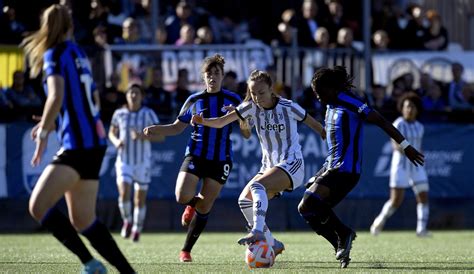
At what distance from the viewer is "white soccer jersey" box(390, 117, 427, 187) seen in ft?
53.6

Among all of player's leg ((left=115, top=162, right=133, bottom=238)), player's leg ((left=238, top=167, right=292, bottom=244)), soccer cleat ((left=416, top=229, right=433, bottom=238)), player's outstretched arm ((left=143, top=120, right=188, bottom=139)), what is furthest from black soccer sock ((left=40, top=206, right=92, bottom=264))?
soccer cleat ((left=416, top=229, right=433, bottom=238))

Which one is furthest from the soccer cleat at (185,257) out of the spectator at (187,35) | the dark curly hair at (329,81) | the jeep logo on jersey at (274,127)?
the spectator at (187,35)

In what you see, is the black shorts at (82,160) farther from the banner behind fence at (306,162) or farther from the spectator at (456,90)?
the spectator at (456,90)

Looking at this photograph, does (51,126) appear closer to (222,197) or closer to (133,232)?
(133,232)

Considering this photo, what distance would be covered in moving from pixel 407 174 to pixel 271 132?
22.0 ft

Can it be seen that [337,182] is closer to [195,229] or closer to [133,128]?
[195,229]

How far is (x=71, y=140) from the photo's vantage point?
24.9ft

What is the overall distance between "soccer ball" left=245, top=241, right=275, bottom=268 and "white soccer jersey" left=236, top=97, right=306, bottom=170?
1.04m

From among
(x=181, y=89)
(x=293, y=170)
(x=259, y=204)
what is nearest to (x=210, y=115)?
(x=293, y=170)

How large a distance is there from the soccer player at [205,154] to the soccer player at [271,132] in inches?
30.4

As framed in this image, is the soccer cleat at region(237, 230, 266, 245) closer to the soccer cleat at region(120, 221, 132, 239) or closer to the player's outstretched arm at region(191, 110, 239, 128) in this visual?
the player's outstretched arm at region(191, 110, 239, 128)

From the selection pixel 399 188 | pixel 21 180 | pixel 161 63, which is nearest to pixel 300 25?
pixel 161 63

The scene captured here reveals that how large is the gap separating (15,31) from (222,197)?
473 centimetres

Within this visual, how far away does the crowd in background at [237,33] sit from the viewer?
17906 mm
